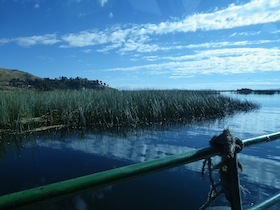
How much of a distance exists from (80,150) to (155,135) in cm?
327

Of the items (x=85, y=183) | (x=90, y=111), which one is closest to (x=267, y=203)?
(x=85, y=183)

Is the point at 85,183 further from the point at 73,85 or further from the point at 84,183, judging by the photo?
the point at 73,85

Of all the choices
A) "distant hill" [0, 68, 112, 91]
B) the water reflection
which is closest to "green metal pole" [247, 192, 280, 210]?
the water reflection

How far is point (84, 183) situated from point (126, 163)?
6.05 metres

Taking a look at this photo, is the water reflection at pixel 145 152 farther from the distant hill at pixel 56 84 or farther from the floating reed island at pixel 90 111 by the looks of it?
the distant hill at pixel 56 84

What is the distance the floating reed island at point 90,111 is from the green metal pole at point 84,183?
10.2m

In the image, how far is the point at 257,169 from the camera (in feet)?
22.7

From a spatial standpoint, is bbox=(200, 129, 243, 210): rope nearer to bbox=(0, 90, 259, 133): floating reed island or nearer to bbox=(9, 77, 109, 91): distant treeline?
bbox=(0, 90, 259, 133): floating reed island

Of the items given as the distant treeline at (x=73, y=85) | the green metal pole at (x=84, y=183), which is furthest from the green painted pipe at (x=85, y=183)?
the distant treeline at (x=73, y=85)

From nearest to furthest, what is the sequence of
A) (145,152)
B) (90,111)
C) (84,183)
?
(84,183), (145,152), (90,111)

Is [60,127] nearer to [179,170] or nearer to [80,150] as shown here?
[80,150]

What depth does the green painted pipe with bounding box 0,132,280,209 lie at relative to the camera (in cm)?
98

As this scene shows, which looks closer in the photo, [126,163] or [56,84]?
[126,163]

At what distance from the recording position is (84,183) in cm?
112
